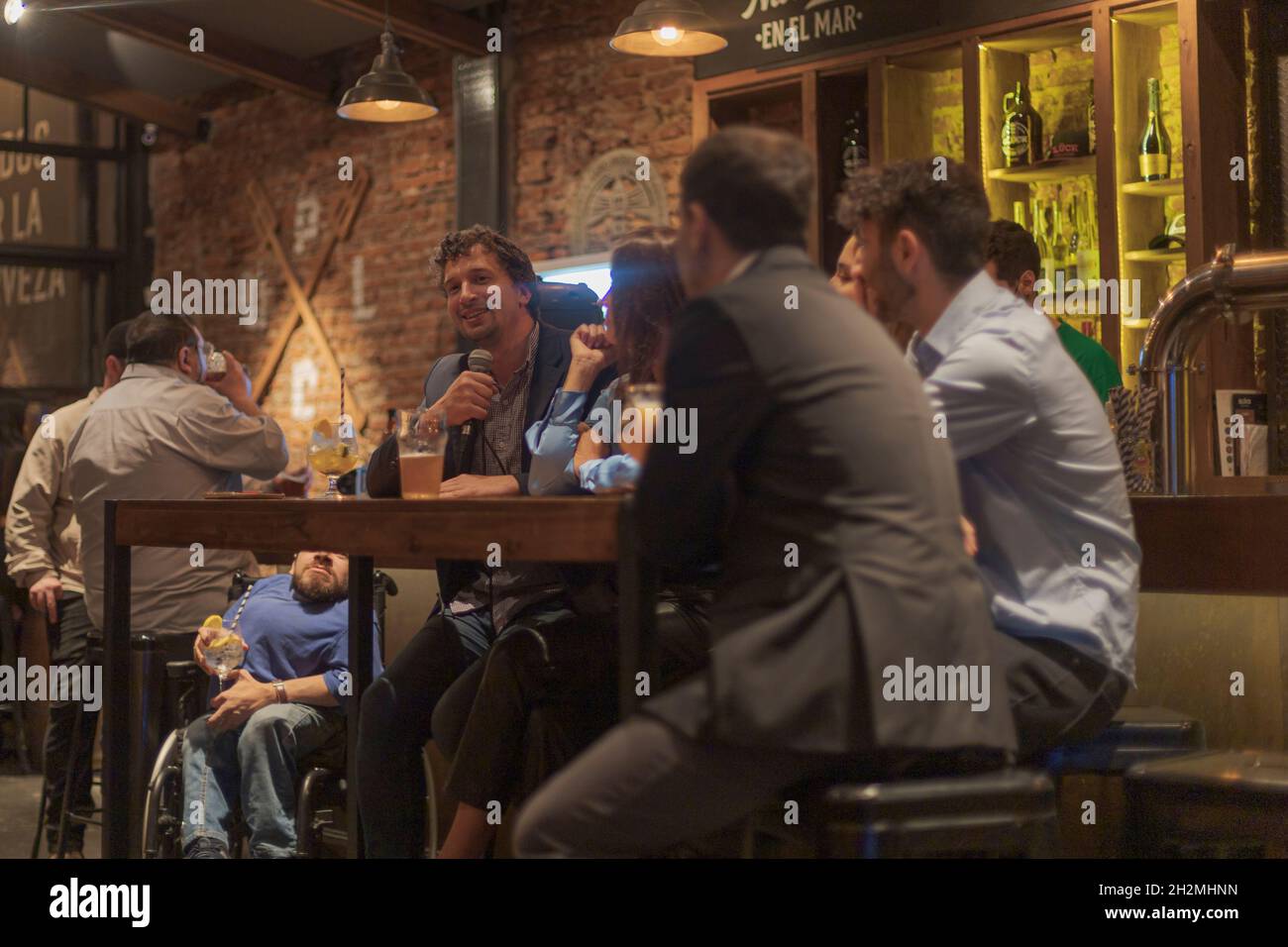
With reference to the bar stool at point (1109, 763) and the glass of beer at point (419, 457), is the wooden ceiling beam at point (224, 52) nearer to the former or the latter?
the glass of beer at point (419, 457)

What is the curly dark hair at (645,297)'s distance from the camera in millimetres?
2463

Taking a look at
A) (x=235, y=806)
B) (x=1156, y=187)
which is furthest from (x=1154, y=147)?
(x=235, y=806)

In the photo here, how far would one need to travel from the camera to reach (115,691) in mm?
2891

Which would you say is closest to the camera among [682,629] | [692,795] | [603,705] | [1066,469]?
[692,795]

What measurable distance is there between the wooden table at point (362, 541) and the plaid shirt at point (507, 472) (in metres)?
0.17

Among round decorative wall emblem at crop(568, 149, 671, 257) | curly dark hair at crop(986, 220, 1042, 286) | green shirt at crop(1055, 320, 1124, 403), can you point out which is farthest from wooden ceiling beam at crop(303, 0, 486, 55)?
curly dark hair at crop(986, 220, 1042, 286)

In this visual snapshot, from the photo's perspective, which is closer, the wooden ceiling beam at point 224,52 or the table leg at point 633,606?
the table leg at point 633,606

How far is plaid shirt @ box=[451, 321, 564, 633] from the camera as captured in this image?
2.77 m

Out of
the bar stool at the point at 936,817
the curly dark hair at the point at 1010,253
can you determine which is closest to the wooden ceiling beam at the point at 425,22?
the curly dark hair at the point at 1010,253

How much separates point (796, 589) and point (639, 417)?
1.92 feet
